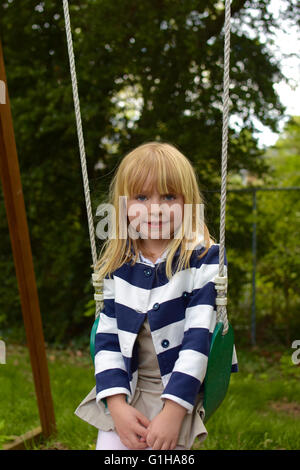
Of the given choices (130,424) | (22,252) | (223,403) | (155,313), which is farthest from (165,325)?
(223,403)

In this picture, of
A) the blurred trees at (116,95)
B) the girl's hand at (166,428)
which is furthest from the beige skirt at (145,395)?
the blurred trees at (116,95)

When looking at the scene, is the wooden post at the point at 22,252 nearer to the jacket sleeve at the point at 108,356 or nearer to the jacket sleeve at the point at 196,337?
the jacket sleeve at the point at 108,356

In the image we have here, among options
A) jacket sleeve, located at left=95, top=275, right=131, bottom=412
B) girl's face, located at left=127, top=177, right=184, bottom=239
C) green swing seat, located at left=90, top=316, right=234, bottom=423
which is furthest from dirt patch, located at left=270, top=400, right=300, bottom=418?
girl's face, located at left=127, top=177, right=184, bottom=239

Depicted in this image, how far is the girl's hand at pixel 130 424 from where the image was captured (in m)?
1.48

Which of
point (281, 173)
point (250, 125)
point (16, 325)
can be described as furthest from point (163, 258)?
point (281, 173)

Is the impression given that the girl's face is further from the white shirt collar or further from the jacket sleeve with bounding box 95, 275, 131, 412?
the jacket sleeve with bounding box 95, 275, 131, 412

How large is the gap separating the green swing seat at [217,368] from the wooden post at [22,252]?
1254mm

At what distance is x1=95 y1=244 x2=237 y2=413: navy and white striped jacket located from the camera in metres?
1.48

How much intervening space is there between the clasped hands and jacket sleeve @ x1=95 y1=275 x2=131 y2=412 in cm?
3

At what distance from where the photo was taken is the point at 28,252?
2.49 m

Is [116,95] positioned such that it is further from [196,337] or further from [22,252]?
[196,337]
